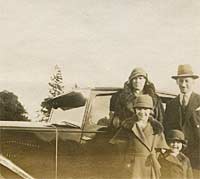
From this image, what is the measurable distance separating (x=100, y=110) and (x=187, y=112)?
1.06ft

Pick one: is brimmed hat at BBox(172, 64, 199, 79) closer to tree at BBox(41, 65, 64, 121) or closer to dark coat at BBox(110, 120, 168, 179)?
dark coat at BBox(110, 120, 168, 179)

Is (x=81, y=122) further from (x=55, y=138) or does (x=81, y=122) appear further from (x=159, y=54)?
(x=159, y=54)

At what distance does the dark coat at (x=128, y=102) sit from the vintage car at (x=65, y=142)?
3 centimetres

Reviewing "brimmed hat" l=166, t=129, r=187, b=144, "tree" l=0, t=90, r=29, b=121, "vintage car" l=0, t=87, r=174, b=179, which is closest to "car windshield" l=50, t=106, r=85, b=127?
"vintage car" l=0, t=87, r=174, b=179

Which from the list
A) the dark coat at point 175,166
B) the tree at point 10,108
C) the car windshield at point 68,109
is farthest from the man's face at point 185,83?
the tree at point 10,108

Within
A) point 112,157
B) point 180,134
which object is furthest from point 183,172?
point 112,157

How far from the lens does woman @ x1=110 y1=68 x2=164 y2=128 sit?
5.98ft

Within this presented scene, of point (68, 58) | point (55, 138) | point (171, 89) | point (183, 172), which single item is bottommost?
point (183, 172)

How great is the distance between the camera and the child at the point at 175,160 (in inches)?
72.1

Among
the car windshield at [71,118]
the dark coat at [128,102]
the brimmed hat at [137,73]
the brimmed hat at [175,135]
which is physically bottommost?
the brimmed hat at [175,135]

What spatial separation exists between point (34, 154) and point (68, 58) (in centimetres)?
37

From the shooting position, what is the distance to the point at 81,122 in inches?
70.9

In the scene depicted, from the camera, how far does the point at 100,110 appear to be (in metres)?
1.81

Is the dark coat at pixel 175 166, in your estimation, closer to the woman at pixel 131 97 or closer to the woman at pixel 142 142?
the woman at pixel 142 142
